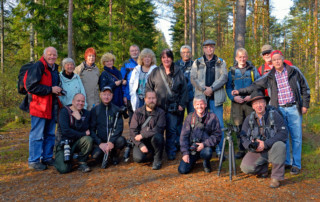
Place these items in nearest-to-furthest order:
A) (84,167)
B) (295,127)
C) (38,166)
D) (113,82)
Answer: (295,127), (84,167), (38,166), (113,82)

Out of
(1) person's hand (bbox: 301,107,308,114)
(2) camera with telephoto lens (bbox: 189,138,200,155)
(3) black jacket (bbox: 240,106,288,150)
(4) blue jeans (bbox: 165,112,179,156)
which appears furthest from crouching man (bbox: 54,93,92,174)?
(1) person's hand (bbox: 301,107,308,114)

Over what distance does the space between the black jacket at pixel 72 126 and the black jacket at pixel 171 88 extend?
154cm

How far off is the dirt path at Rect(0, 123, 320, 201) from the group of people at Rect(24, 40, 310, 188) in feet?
0.69

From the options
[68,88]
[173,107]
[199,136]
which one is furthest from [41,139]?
[199,136]

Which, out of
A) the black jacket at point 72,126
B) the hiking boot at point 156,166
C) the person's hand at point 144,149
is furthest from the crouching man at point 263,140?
the black jacket at point 72,126

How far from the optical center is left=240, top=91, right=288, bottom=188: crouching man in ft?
13.1

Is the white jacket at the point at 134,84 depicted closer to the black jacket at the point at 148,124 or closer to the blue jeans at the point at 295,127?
the black jacket at the point at 148,124

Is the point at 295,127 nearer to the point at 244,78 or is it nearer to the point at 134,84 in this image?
the point at 244,78

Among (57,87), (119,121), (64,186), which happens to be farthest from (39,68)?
(64,186)

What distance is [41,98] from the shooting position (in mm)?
4875

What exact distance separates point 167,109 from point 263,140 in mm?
2035

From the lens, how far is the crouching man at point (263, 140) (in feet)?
13.1

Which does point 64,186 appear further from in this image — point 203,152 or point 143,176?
point 203,152

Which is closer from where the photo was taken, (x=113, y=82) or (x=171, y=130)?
(x=171, y=130)
